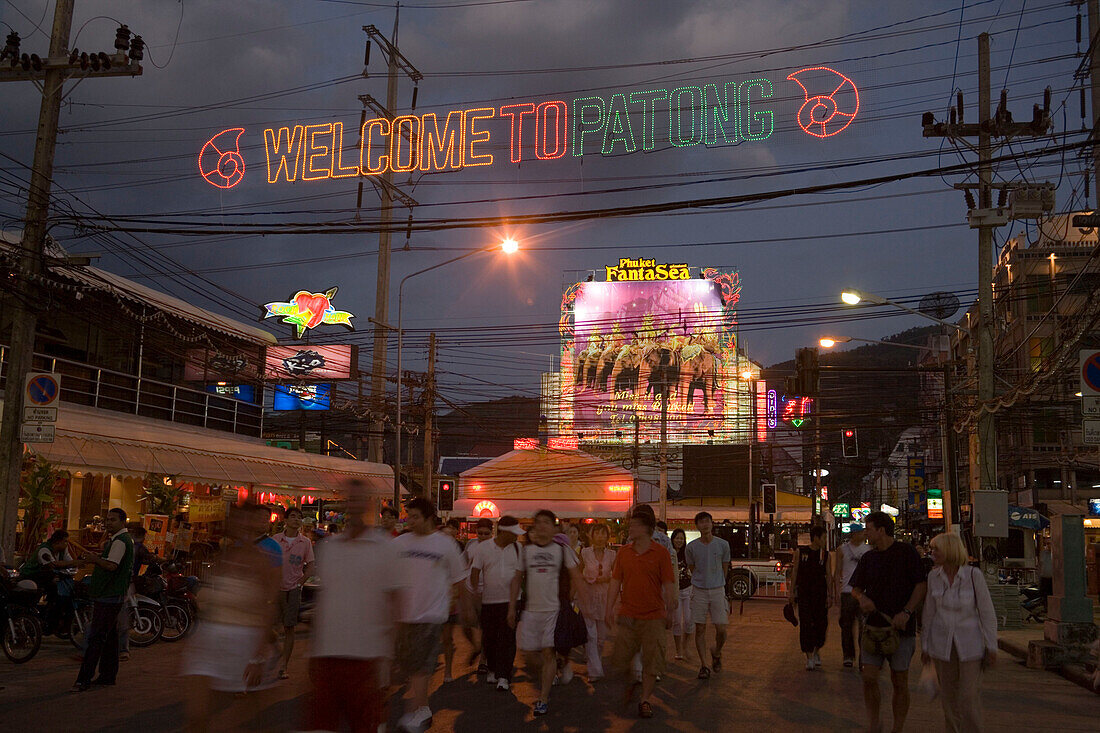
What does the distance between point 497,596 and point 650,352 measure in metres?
59.9

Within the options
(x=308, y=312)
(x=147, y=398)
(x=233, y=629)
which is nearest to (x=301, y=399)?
(x=308, y=312)

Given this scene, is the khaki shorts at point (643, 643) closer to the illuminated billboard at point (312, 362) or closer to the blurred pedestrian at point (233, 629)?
the blurred pedestrian at point (233, 629)

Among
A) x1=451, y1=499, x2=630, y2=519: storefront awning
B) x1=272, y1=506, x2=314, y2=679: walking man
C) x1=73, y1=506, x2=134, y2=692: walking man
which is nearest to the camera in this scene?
x1=73, y1=506, x2=134, y2=692: walking man

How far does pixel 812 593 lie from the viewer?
12.8m

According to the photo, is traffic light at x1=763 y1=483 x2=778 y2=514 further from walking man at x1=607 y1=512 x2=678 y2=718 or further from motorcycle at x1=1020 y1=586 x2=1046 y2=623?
walking man at x1=607 y1=512 x2=678 y2=718

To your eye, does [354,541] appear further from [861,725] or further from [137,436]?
[137,436]

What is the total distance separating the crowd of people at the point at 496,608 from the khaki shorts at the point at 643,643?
0.7 inches

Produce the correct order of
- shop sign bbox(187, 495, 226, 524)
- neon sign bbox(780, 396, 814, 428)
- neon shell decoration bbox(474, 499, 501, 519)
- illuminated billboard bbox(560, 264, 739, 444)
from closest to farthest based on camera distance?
1. shop sign bbox(187, 495, 226, 524)
2. neon sign bbox(780, 396, 814, 428)
3. neon shell decoration bbox(474, 499, 501, 519)
4. illuminated billboard bbox(560, 264, 739, 444)

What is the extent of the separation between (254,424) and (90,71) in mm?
16444

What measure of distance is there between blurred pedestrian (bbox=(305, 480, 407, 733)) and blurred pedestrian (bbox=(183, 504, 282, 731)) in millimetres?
441

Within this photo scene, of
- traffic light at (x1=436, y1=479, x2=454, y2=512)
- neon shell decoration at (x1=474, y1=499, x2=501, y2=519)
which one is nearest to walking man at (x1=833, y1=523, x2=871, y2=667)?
traffic light at (x1=436, y1=479, x2=454, y2=512)

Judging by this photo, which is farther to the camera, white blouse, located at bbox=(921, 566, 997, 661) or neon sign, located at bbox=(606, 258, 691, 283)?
neon sign, located at bbox=(606, 258, 691, 283)

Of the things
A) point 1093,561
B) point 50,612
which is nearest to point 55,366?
point 50,612

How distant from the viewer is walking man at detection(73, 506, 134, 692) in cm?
1007
